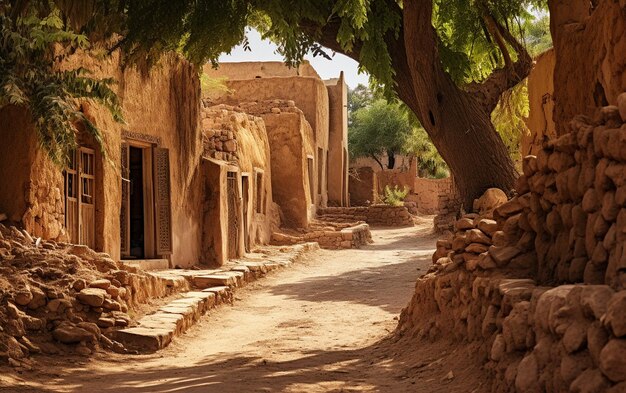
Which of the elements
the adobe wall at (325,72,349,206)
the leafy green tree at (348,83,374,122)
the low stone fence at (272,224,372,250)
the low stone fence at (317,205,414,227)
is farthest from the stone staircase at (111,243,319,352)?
the leafy green tree at (348,83,374,122)

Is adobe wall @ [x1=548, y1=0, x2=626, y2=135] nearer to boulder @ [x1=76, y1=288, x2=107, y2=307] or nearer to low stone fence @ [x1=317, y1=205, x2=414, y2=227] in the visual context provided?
boulder @ [x1=76, y1=288, x2=107, y2=307]

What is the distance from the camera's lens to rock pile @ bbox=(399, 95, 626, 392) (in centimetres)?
349

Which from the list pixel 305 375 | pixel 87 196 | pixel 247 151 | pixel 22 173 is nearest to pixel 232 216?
pixel 247 151

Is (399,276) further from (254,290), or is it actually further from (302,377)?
(302,377)

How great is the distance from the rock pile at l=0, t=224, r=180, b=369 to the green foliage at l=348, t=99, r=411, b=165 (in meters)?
34.3

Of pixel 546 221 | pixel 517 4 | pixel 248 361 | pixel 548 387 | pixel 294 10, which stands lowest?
pixel 248 361

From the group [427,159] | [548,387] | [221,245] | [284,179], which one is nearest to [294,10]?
[548,387]

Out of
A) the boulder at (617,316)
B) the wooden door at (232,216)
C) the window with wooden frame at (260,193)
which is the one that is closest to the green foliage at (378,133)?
the window with wooden frame at (260,193)

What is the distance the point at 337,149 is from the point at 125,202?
18.6 meters

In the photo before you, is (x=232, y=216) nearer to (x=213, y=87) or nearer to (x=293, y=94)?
(x=213, y=87)

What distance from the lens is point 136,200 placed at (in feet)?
42.3

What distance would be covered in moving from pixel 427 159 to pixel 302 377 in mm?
34002

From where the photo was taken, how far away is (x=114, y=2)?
7.69 m

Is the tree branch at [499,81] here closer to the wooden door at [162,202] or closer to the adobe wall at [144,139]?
the adobe wall at [144,139]
